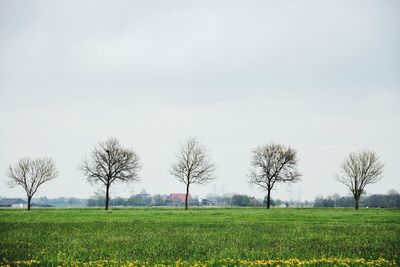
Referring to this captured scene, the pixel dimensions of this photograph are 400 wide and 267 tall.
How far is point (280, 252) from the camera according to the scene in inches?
451

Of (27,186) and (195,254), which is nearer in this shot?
(195,254)

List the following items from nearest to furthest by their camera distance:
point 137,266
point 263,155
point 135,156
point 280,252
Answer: point 137,266, point 280,252, point 135,156, point 263,155

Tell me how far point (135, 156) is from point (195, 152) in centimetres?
1147

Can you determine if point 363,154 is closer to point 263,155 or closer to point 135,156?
point 263,155

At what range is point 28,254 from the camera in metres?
10.5

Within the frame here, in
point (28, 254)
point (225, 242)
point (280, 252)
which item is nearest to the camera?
point (28, 254)

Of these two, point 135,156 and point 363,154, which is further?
point 363,154

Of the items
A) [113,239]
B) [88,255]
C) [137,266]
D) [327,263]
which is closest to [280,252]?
[327,263]

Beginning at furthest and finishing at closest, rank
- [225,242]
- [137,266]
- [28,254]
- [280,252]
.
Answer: [225,242], [280,252], [28,254], [137,266]

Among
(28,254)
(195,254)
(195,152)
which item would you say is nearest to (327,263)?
(195,254)

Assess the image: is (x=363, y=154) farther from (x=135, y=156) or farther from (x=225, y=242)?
(x=225, y=242)

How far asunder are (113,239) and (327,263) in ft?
28.9

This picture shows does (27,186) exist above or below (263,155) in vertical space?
below

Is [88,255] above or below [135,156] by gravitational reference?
below
